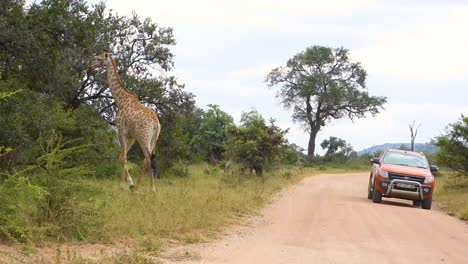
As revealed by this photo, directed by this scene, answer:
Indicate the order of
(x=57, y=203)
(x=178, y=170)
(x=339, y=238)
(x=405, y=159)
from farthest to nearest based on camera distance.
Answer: (x=178, y=170)
(x=405, y=159)
(x=339, y=238)
(x=57, y=203)

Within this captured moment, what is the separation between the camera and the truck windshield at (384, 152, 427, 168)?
20272mm

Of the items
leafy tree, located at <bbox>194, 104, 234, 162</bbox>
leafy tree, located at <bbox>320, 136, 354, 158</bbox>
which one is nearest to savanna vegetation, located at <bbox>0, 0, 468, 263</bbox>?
leafy tree, located at <bbox>194, 104, 234, 162</bbox>

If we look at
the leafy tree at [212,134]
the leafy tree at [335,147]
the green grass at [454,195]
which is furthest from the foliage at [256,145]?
the leafy tree at [335,147]

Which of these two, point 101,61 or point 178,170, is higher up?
point 101,61

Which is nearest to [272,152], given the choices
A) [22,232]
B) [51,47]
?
[51,47]

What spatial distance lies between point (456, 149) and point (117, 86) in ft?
49.3

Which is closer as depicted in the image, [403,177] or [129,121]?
[129,121]

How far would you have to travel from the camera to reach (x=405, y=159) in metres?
20.6

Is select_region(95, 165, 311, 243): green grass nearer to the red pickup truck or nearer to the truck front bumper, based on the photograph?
the red pickup truck

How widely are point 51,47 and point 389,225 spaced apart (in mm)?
→ 8934

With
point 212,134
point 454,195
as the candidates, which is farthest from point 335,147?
point 454,195

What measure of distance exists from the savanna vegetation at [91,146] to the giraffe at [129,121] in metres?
0.64

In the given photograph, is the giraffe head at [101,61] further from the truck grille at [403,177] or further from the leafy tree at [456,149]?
the leafy tree at [456,149]

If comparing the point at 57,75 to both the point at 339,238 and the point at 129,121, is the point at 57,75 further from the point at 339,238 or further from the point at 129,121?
the point at 339,238
